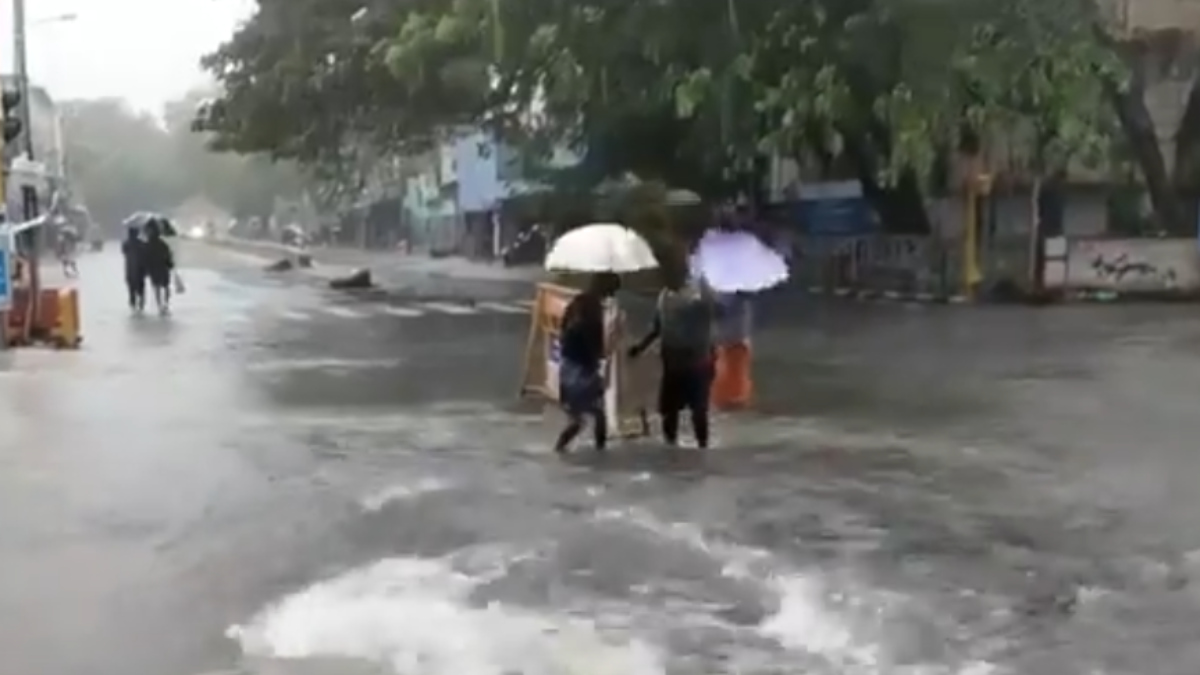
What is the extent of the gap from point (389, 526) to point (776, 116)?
72.9ft

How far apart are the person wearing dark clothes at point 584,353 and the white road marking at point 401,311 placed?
18.6 m

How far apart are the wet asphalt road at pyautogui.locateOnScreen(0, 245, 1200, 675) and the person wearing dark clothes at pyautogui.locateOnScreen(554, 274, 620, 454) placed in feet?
1.88

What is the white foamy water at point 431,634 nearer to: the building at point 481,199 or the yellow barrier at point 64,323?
the yellow barrier at point 64,323

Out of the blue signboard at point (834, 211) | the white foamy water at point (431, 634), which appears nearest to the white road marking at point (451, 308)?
the blue signboard at point (834, 211)

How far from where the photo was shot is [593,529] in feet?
34.5

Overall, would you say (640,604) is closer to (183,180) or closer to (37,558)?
(37,558)

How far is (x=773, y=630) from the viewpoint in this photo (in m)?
8.03

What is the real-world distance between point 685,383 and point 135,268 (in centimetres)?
2144

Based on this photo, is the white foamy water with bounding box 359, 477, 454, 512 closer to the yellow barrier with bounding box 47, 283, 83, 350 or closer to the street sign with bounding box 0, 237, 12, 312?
the street sign with bounding box 0, 237, 12, 312

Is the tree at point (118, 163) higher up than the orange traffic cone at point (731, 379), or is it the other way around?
the tree at point (118, 163)

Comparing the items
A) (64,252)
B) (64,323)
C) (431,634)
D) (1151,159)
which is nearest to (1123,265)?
(1151,159)

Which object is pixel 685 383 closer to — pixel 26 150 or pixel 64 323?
pixel 64 323

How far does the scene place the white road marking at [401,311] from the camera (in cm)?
3213

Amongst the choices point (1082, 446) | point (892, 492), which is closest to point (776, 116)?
point (1082, 446)
